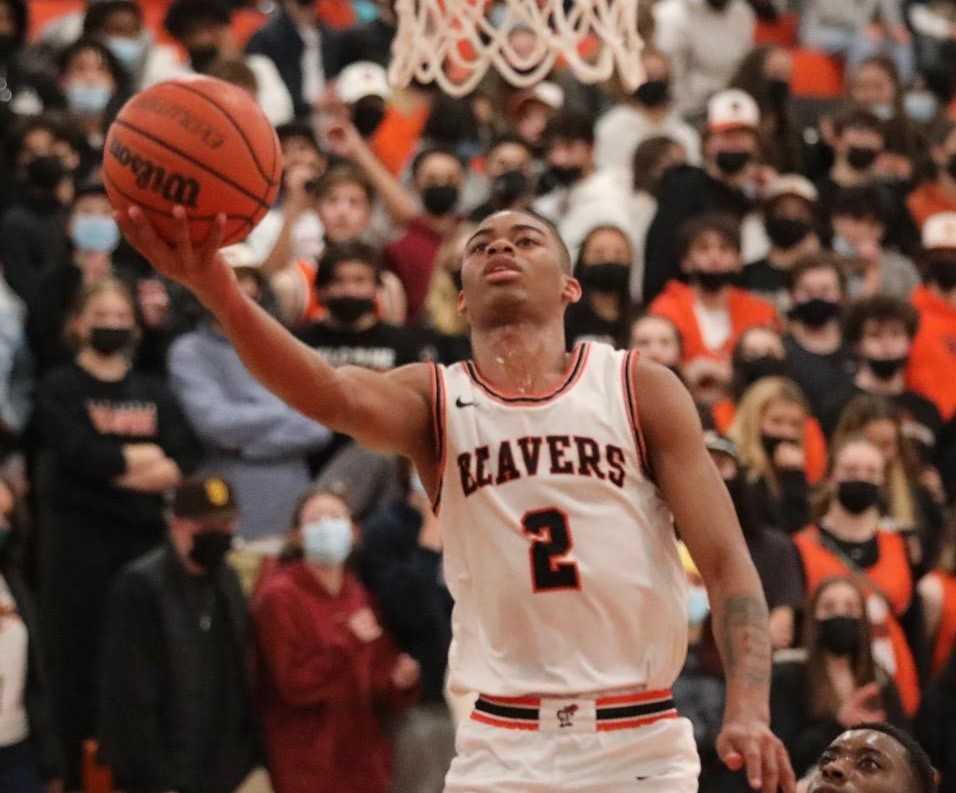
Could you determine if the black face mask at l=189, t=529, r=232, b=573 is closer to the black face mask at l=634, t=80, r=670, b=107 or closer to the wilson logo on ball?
the wilson logo on ball

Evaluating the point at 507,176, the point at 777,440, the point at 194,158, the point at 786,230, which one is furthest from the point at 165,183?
the point at 786,230

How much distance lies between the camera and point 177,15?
39.5ft

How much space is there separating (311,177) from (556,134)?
1.37 metres

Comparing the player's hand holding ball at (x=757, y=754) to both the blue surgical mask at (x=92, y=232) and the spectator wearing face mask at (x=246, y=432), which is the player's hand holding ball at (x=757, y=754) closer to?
the spectator wearing face mask at (x=246, y=432)

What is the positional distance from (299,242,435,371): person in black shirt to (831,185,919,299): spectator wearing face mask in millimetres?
3148

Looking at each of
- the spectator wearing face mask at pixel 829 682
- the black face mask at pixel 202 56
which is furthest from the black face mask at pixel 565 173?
the spectator wearing face mask at pixel 829 682

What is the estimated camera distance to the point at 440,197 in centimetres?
1077

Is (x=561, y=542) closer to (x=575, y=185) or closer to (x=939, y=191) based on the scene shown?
(x=575, y=185)

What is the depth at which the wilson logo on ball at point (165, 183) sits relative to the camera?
4.61 metres

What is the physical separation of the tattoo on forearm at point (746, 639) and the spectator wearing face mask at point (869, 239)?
6897mm

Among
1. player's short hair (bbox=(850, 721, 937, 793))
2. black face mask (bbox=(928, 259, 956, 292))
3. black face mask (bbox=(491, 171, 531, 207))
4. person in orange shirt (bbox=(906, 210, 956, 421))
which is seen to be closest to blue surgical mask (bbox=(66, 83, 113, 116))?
black face mask (bbox=(491, 171, 531, 207))

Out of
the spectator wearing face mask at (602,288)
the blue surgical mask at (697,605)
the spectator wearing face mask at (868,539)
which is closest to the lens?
the blue surgical mask at (697,605)

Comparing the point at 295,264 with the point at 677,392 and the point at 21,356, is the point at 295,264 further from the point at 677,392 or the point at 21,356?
the point at 677,392

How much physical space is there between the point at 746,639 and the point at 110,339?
458cm
